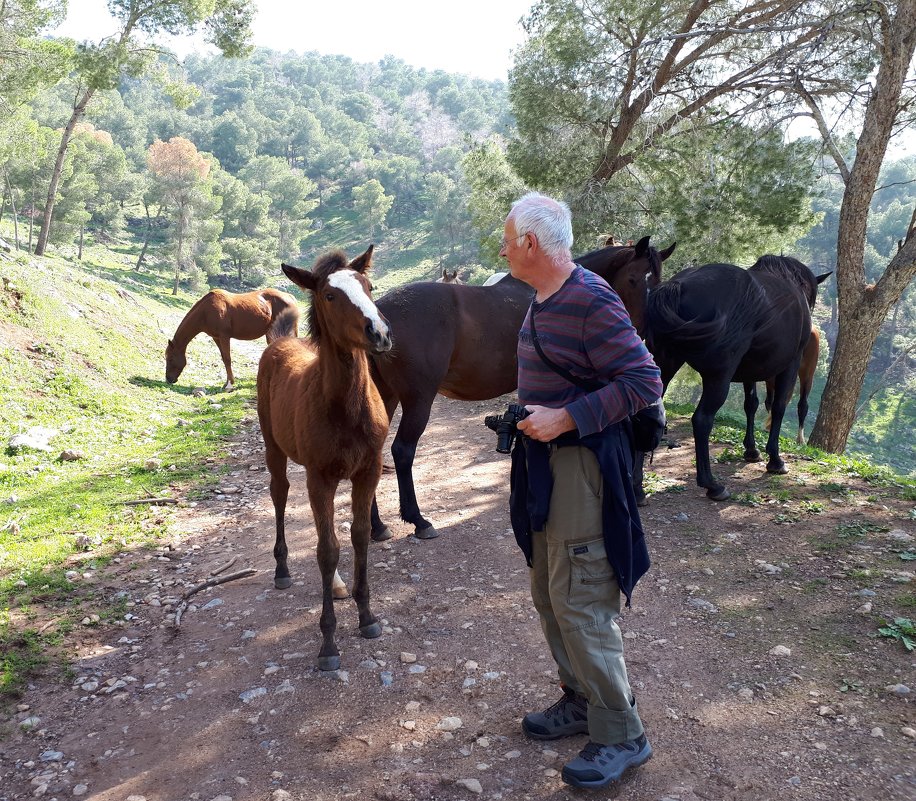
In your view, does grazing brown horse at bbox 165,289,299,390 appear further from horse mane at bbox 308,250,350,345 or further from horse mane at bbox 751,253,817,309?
horse mane at bbox 308,250,350,345

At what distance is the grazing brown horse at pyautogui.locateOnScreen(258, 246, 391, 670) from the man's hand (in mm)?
1325

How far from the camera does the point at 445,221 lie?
6706cm

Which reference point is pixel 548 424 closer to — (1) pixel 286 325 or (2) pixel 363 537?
(2) pixel 363 537

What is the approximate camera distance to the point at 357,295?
358 centimetres

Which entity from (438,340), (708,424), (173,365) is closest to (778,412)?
(708,424)

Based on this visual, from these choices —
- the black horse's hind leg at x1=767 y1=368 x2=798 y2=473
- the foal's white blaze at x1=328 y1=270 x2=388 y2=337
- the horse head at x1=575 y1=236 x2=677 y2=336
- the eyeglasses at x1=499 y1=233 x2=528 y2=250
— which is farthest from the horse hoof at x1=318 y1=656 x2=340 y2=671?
the black horse's hind leg at x1=767 y1=368 x2=798 y2=473

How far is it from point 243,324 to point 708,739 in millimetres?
13372

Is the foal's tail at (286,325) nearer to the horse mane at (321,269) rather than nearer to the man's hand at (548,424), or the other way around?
the horse mane at (321,269)

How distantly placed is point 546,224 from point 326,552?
2505mm

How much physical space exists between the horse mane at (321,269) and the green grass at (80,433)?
256cm

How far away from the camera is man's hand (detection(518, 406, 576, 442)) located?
2469 millimetres

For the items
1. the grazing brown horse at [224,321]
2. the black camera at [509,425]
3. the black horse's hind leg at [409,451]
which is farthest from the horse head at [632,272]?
the grazing brown horse at [224,321]

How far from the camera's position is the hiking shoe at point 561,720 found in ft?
10.1

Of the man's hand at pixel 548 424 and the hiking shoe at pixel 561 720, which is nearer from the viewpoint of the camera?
the man's hand at pixel 548 424
